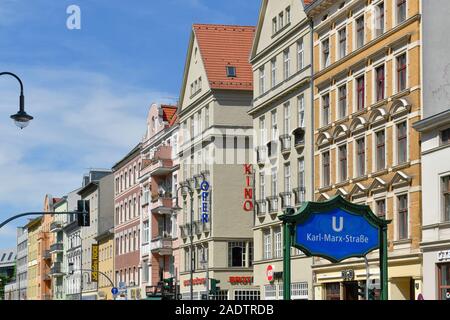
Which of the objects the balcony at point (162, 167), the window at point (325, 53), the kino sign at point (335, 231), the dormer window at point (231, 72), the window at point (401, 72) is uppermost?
the dormer window at point (231, 72)

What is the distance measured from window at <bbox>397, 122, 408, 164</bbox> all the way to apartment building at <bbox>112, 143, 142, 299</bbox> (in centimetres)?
5334

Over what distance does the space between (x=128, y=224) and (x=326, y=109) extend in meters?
51.1

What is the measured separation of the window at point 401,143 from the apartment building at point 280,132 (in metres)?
11.0

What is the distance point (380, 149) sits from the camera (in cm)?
4438

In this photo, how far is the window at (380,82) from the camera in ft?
146

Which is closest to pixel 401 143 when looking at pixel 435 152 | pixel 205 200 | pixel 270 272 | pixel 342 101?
pixel 435 152

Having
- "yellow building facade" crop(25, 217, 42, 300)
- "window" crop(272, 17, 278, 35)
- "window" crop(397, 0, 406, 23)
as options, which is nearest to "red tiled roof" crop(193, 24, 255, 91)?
"window" crop(272, 17, 278, 35)

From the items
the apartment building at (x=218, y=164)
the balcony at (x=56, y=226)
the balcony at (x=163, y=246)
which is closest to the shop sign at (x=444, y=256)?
the apartment building at (x=218, y=164)

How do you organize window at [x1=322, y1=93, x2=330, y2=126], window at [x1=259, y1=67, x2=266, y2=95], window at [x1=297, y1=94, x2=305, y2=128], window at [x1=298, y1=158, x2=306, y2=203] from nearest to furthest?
1. window at [x1=322, y1=93, x2=330, y2=126]
2. window at [x1=298, y1=158, x2=306, y2=203]
3. window at [x1=297, y1=94, x2=305, y2=128]
4. window at [x1=259, y1=67, x2=266, y2=95]

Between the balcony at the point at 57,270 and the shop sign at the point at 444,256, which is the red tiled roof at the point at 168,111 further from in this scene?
the balcony at the point at 57,270

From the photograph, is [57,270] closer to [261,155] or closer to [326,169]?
[261,155]

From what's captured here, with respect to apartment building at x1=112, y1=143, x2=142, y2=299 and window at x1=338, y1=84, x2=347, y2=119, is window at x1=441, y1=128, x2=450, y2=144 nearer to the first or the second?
window at x1=338, y1=84, x2=347, y2=119

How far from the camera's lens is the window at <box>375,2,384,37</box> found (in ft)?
147
